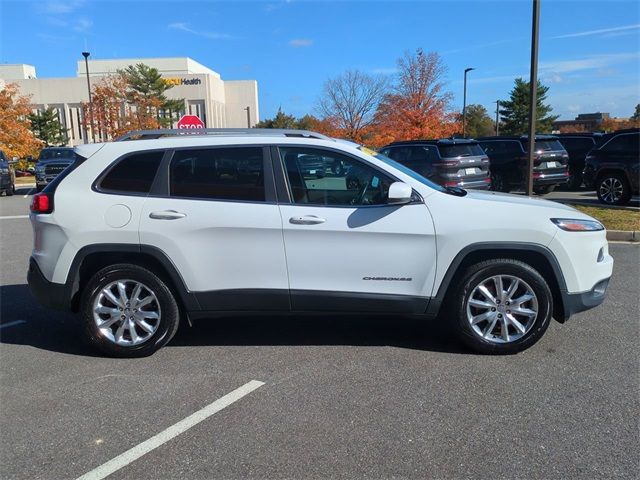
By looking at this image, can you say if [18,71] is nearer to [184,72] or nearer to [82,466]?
[184,72]

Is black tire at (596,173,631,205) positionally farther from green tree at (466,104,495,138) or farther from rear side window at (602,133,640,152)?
green tree at (466,104,495,138)

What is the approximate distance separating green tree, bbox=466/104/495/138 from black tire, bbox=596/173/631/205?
62233 millimetres

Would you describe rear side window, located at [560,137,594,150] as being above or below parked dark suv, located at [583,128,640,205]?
above

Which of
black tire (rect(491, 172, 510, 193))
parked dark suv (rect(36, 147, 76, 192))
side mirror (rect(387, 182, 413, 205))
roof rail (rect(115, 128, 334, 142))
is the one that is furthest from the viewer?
parked dark suv (rect(36, 147, 76, 192))

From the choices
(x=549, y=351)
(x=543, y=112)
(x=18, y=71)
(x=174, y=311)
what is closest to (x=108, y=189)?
(x=174, y=311)

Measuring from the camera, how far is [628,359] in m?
4.18

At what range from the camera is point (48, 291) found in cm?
442

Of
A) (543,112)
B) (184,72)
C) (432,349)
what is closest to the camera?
(432,349)

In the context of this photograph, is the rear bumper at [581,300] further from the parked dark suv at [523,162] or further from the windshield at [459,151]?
the parked dark suv at [523,162]

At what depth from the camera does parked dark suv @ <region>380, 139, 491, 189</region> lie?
13.0 meters

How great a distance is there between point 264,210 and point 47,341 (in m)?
2.43

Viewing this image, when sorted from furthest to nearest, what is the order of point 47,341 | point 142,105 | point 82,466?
point 142,105 < point 47,341 < point 82,466

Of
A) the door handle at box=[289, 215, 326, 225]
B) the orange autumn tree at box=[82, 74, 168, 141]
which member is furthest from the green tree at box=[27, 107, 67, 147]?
the door handle at box=[289, 215, 326, 225]

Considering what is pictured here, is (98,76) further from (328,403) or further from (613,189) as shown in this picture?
(328,403)
